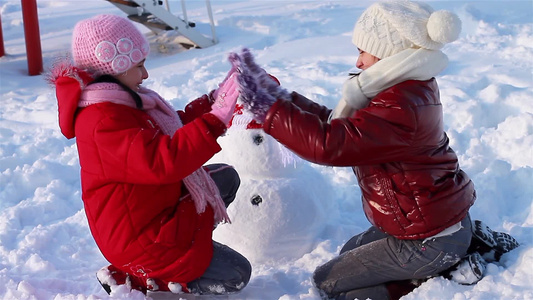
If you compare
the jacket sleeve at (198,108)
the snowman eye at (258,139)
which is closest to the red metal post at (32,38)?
the snowman eye at (258,139)

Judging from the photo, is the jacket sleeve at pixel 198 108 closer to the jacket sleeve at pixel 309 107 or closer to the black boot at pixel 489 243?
the jacket sleeve at pixel 309 107

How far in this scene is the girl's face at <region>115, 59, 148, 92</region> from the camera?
2.09 m

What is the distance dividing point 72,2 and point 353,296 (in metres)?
8.99

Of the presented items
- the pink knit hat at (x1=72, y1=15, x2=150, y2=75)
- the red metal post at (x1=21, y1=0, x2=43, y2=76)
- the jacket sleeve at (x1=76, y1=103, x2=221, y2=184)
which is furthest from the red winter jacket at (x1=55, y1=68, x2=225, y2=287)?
the red metal post at (x1=21, y1=0, x2=43, y2=76)

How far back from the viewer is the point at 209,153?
1.92 metres

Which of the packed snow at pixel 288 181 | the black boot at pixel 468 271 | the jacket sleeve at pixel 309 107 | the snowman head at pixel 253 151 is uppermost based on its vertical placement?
the jacket sleeve at pixel 309 107

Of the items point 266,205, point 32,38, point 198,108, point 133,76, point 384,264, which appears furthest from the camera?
point 32,38

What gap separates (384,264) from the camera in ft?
7.29

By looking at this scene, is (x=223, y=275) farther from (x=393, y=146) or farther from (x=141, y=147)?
(x=393, y=146)

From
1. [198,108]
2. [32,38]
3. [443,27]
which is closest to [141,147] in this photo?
[198,108]

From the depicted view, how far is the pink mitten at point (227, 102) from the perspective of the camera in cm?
192

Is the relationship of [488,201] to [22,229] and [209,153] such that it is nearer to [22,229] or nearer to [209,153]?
[209,153]

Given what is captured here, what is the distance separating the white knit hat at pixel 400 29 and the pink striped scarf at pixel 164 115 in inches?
28.9

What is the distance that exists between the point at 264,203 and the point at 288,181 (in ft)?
0.57
